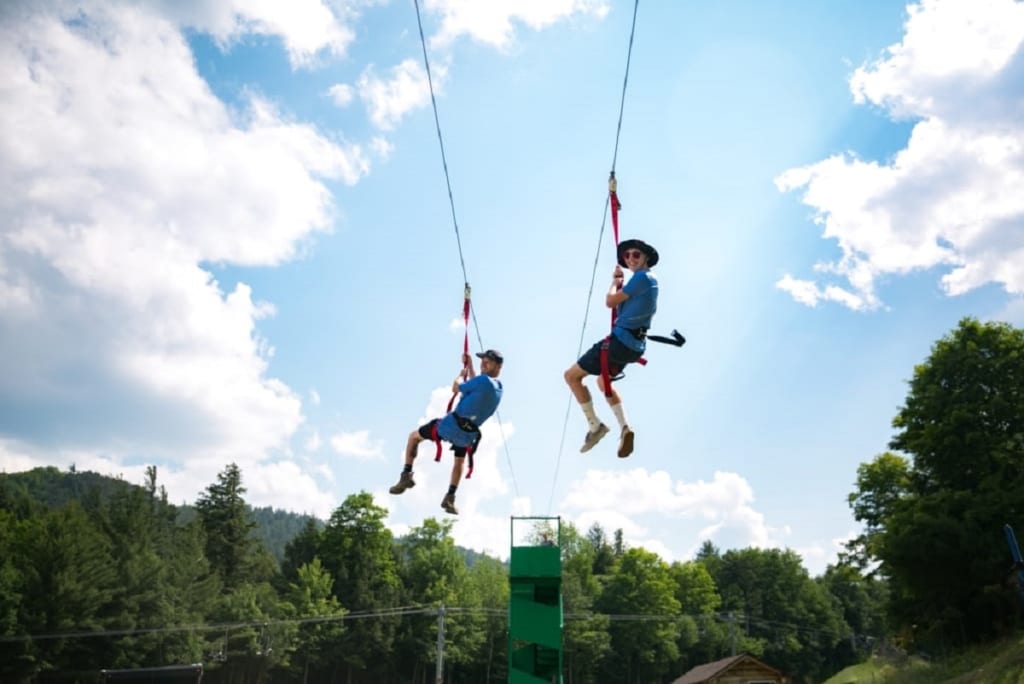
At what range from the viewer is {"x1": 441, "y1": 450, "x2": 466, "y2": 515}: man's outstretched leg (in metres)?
10.1

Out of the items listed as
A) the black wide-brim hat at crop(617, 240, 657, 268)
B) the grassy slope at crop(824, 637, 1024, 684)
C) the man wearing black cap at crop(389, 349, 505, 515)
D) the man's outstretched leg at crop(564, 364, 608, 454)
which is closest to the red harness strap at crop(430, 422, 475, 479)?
the man wearing black cap at crop(389, 349, 505, 515)

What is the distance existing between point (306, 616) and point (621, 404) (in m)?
44.4

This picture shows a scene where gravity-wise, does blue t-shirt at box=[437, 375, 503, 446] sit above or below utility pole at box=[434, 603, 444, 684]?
above

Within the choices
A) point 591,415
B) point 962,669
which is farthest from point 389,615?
point 591,415

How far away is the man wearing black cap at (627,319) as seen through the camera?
773 centimetres

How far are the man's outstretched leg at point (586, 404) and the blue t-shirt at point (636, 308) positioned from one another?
0.74 m

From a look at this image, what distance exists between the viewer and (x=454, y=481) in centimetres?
1017

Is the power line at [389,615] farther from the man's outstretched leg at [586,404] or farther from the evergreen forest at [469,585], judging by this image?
the man's outstretched leg at [586,404]

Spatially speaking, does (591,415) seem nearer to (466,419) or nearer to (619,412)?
(619,412)

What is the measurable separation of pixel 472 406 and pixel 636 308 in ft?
9.49

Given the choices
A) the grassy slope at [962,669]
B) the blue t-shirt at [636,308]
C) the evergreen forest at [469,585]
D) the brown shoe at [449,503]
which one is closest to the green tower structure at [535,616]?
the brown shoe at [449,503]

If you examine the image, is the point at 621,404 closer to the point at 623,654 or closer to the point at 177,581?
the point at 177,581

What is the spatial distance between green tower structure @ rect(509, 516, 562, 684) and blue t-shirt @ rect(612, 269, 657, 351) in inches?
339

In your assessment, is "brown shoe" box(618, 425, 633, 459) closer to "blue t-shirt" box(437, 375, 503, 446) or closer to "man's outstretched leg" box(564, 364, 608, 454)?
"man's outstretched leg" box(564, 364, 608, 454)
